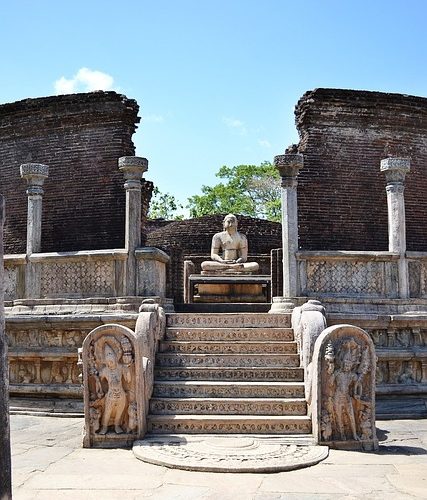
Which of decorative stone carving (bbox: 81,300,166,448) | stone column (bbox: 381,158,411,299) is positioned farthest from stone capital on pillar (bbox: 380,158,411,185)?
decorative stone carving (bbox: 81,300,166,448)

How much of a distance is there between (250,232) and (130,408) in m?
12.9

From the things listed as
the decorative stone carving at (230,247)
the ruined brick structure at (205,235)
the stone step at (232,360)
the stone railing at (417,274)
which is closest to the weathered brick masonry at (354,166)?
the decorative stone carving at (230,247)

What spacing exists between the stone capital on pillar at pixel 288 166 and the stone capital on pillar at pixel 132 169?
86.1 inches

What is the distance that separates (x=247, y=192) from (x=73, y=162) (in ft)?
82.6

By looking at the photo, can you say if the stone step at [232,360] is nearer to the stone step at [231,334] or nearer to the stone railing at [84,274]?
the stone step at [231,334]

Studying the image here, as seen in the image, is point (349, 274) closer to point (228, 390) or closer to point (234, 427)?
point (228, 390)

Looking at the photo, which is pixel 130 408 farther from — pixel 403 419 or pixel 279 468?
pixel 403 419

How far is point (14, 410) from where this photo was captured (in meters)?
8.88

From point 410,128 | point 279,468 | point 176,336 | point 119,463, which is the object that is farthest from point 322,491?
point 410,128

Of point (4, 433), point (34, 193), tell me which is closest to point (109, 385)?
A: point (4, 433)

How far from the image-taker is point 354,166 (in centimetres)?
1439

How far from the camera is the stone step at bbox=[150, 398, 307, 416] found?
6.84 meters

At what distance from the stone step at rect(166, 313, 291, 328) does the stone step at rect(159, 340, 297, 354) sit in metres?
0.54

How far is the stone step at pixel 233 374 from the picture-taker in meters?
7.41
